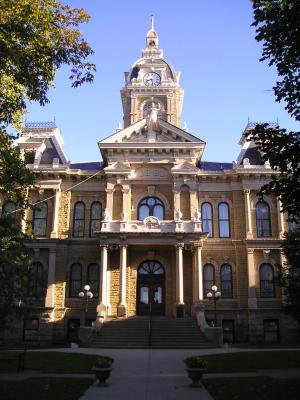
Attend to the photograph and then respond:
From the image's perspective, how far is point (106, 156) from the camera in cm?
3597

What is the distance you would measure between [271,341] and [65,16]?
84.9ft

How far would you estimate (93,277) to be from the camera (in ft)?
113

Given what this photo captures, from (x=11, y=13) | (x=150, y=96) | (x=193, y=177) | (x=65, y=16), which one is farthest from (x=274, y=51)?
(x=150, y=96)

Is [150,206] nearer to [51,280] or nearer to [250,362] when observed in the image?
[51,280]

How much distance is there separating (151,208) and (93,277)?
6.68 m

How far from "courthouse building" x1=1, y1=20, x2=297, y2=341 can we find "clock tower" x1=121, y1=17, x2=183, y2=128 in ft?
29.7

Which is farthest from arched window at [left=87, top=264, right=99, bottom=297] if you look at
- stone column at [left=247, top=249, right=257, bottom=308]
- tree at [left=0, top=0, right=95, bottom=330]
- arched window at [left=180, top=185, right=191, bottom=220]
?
tree at [left=0, top=0, right=95, bottom=330]

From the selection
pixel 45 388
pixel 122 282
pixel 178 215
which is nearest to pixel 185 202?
pixel 178 215

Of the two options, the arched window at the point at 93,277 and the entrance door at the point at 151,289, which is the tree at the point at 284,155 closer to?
the entrance door at the point at 151,289

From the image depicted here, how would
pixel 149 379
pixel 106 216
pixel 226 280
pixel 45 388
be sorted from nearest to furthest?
pixel 45 388 < pixel 149 379 < pixel 106 216 < pixel 226 280

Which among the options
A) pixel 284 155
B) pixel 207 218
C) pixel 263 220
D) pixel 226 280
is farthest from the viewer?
pixel 207 218

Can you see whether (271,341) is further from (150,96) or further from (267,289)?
(150,96)

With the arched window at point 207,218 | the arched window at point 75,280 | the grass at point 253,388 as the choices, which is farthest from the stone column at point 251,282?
the grass at point 253,388

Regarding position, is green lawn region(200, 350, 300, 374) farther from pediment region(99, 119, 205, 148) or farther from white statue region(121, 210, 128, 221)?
pediment region(99, 119, 205, 148)
